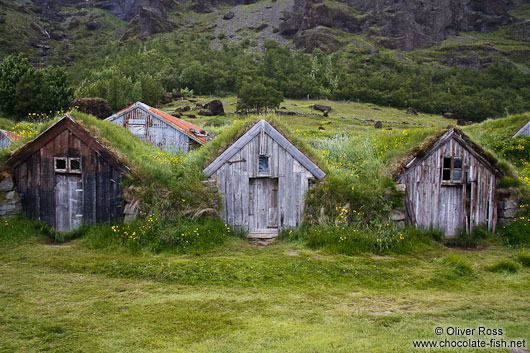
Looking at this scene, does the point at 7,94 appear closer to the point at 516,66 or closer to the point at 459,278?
the point at 459,278

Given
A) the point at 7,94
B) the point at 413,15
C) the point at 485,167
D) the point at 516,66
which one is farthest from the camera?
the point at 413,15

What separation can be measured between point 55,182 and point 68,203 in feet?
2.40

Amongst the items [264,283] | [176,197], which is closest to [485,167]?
[264,283]

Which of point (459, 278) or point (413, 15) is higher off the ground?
point (413, 15)

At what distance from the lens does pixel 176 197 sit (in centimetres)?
Result: 1161

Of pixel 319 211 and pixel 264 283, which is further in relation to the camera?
pixel 319 211

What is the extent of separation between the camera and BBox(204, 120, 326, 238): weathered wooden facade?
12.3 metres

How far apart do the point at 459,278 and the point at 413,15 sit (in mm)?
169516

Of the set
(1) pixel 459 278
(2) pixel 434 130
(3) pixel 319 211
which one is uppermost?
(2) pixel 434 130

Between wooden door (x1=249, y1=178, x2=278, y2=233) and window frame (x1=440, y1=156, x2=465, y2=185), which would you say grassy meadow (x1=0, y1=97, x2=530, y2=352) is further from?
window frame (x1=440, y1=156, x2=465, y2=185)

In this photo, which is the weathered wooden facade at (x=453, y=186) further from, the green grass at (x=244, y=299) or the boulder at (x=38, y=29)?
the boulder at (x=38, y=29)

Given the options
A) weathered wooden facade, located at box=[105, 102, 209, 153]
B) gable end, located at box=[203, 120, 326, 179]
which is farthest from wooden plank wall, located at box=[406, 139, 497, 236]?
weathered wooden facade, located at box=[105, 102, 209, 153]

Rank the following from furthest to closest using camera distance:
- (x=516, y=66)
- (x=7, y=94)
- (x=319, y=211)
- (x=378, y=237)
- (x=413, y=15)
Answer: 1. (x=413, y=15)
2. (x=516, y=66)
3. (x=7, y=94)
4. (x=319, y=211)
5. (x=378, y=237)

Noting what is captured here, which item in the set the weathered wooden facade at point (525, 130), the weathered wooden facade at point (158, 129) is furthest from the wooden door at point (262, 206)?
the weathered wooden facade at point (525, 130)
